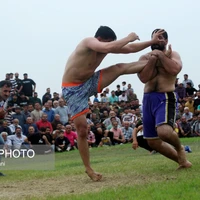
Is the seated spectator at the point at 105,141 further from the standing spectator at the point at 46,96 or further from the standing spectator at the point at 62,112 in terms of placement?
the standing spectator at the point at 46,96

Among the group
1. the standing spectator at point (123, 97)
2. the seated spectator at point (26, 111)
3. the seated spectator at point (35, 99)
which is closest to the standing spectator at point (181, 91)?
the standing spectator at point (123, 97)

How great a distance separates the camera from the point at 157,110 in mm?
8094

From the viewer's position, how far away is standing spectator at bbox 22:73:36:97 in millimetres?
21172

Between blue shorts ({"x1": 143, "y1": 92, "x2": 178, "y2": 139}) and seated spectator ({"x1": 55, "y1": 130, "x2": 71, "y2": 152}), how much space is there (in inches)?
415

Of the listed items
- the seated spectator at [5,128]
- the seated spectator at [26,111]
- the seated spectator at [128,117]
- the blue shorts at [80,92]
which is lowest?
the seated spectator at [5,128]

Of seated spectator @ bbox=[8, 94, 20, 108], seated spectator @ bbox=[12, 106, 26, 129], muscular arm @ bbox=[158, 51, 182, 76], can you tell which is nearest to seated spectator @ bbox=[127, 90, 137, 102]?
seated spectator @ bbox=[8, 94, 20, 108]

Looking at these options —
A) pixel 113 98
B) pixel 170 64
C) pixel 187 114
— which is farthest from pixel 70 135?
pixel 170 64

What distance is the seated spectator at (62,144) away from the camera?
61.4 feet

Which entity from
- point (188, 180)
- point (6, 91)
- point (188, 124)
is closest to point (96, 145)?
point (188, 124)

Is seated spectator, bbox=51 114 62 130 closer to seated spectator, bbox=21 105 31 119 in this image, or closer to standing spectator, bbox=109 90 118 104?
seated spectator, bbox=21 105 31 119

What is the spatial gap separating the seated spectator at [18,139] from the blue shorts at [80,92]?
9.50m

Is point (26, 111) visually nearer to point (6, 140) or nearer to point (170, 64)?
point (6, 140)

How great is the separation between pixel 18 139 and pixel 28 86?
15.0ft

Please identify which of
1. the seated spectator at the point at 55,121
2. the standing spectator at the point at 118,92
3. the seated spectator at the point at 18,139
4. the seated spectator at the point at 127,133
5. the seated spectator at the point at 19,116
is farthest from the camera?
the standing spectator at the point at 118,92
